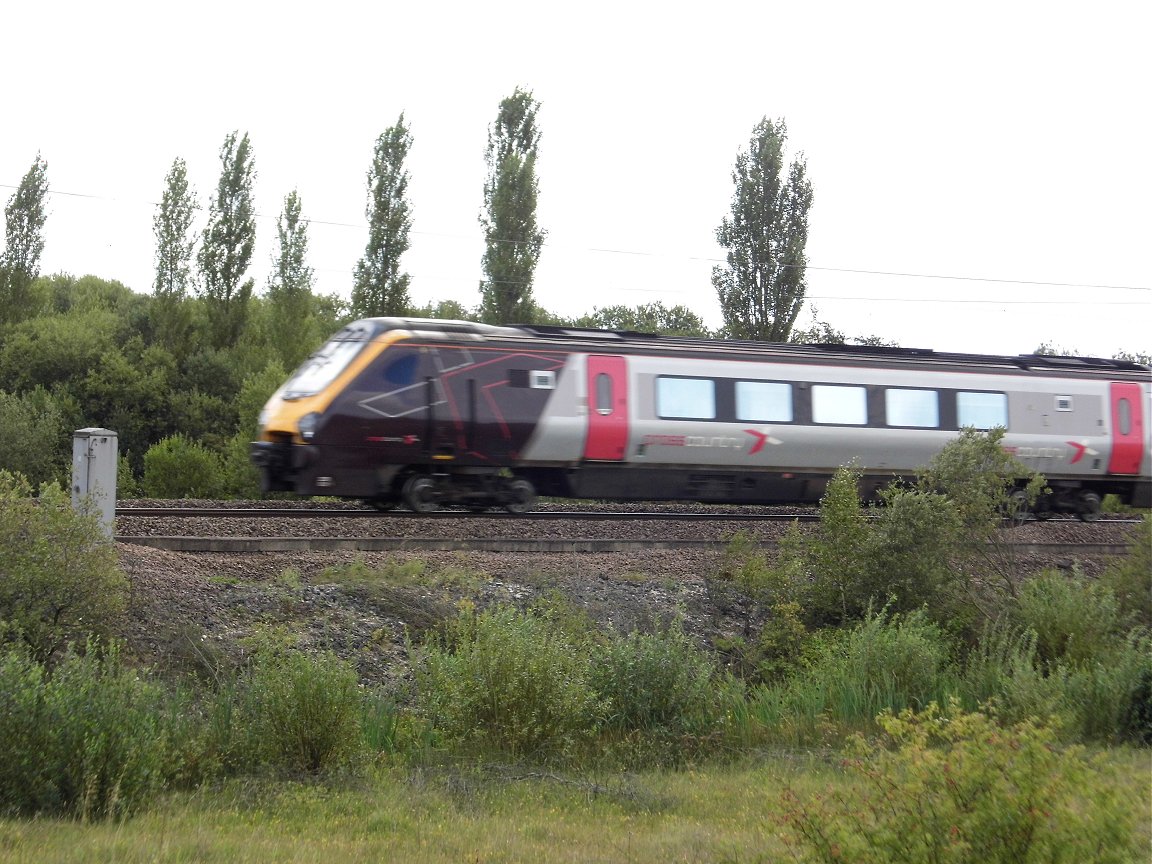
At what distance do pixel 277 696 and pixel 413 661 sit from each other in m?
1.78

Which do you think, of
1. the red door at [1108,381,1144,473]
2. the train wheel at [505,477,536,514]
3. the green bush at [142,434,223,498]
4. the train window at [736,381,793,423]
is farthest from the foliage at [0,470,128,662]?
the green bush at [142,434,223,498]

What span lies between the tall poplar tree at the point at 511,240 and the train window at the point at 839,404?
1682 cm

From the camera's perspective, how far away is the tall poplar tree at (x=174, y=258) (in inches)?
1539

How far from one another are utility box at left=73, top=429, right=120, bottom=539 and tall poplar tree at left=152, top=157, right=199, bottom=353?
3037 cm

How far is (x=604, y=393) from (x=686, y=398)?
1356 mm

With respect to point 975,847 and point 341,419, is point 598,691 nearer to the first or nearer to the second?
point 975,847

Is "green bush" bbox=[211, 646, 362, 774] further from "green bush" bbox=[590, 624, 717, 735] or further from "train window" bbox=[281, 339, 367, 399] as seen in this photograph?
"train window" bbox=[281, 339, 367, 399]

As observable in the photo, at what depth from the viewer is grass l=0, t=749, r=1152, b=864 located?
223 inches

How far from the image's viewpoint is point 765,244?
1380 inches

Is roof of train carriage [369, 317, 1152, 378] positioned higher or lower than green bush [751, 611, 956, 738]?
higher

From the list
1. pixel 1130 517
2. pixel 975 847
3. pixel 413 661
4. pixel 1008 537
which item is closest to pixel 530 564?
pixel 413 661

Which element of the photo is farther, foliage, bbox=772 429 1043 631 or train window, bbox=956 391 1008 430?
train window, bbox=956 391 1008 430

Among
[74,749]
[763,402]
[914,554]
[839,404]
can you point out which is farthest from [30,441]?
[74,749]

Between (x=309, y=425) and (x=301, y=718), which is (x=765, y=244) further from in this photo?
(x=301, y=718)
